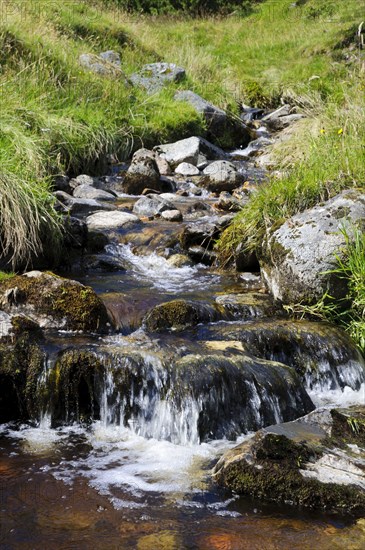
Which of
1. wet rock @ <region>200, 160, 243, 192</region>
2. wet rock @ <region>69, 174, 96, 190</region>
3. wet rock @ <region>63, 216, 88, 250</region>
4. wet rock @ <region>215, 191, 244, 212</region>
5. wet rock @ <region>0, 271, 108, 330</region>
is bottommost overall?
wet rock @ <region>69, 174, 96, 190</region>

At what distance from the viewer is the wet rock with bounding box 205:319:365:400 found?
5070 mm

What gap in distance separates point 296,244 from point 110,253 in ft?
7.88

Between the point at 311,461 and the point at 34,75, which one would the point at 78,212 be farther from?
the point at 311,461

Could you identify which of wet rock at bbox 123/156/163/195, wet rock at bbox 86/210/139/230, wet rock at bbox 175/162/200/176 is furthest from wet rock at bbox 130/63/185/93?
wet rock at bbox 86/210/139/230

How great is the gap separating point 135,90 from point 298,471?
11.2 meters

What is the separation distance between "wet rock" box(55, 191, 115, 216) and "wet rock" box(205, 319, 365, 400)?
3.64m

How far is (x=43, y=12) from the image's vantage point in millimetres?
15383

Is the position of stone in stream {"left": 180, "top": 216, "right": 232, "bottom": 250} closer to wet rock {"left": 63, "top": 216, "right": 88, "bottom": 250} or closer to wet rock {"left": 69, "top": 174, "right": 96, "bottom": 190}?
wet rock {"left": 63, "top": 216, "right": 88, "bottom": 250}

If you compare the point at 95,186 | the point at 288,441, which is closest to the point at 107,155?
the point at 95,186

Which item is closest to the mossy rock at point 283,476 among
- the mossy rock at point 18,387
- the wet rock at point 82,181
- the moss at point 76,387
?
the moss at point 76,387

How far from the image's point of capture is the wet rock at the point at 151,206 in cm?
855

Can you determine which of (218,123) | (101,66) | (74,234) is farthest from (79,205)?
(101,66)

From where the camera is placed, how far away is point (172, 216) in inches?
326

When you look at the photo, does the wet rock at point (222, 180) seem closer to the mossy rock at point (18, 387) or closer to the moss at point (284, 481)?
the mossy rock at point (18, 387)
